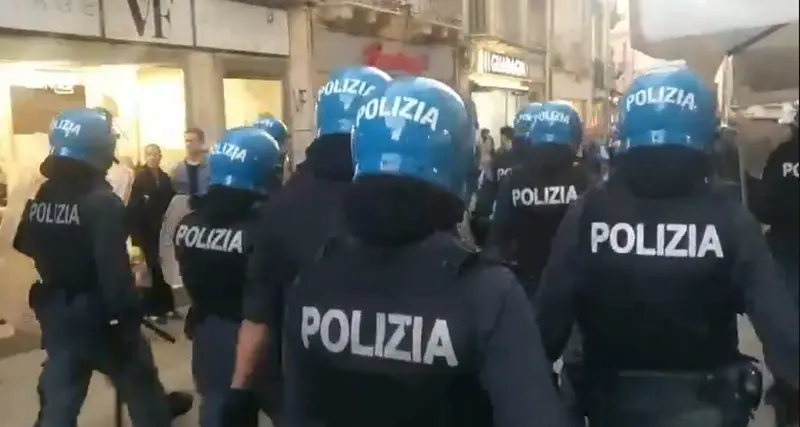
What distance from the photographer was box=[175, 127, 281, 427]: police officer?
A: 322 cm

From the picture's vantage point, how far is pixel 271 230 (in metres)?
2.53

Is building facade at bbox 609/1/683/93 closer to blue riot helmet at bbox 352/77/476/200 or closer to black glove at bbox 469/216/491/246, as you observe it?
blue riot helmet at bbox 352/77/476/200

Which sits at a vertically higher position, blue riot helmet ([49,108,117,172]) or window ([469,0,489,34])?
window ([469,0,489,34])

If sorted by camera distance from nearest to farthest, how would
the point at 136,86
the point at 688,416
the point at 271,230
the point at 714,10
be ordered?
the point at 714,10 → the point at 688,416 → the point at 271,230 → the point at 136,86

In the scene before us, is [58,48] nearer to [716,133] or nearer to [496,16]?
[496,16]

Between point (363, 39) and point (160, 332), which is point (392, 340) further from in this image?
point (160, 332)

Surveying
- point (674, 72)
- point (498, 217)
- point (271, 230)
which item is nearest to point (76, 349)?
point (271, 230)

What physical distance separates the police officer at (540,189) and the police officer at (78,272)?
1600 millimetres

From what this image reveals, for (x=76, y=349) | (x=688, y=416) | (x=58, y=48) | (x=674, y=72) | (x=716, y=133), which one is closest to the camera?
(x=716, y=133)

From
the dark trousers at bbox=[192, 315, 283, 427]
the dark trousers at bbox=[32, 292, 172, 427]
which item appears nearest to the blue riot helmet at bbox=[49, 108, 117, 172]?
the dark trousers at bbox=[32, 292, 172, 427]

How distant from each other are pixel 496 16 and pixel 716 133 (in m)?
4.44

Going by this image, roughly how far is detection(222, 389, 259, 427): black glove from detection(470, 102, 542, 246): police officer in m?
1.36

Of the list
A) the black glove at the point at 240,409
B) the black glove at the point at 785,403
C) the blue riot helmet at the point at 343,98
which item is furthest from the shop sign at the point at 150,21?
the black glove at the point at 785,403

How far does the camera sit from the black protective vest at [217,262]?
3.21 meters
